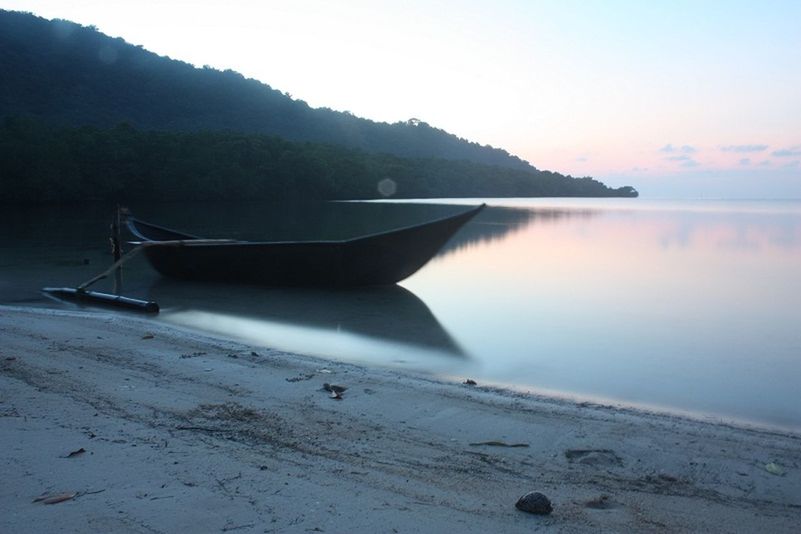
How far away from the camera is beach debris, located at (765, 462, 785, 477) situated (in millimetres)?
3461

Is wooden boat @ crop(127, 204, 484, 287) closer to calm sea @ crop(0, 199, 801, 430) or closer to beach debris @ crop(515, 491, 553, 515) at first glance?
calm sea @ crop(0, 199, 801, 430)

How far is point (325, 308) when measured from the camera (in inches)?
372

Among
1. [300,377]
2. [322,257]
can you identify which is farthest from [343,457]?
[322,257]

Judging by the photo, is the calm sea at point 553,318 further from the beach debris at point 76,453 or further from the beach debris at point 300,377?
the beach debris at point 76,453

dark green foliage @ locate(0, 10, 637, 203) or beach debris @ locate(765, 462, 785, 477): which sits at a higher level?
dark green foliage @ locate(0, 10, 637, 203)

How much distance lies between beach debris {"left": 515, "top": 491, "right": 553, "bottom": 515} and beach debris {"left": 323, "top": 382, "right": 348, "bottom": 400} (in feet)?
6.24

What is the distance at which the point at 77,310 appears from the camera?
843 cm

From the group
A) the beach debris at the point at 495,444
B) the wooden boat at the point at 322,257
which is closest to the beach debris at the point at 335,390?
the beach debris at the point at 495,444

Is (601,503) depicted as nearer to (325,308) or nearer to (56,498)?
(56,498)

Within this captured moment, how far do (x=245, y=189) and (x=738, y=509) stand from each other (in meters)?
50.9

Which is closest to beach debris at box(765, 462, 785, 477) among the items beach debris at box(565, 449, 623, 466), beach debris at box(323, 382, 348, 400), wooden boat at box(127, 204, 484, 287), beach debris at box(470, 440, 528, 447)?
beach debris at box(565, 449, 623, 466)

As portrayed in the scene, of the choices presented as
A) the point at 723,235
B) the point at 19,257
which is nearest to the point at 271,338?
the point at 19,257

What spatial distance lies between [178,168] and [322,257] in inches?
A: 1525

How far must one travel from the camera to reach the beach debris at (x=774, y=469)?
3461mm
